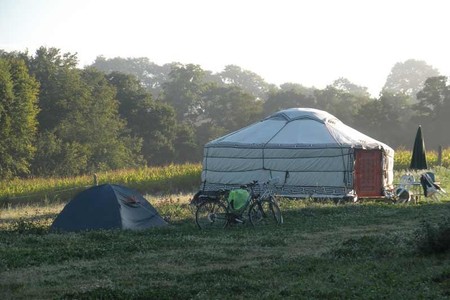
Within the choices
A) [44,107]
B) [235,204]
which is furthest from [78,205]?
[44,107]

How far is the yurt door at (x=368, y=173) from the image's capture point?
19.7 m

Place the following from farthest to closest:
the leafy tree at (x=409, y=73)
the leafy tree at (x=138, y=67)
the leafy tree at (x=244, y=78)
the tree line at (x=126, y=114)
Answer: the leafy tree at (x=409, y=73)
the leafy tree at (x=138, y=67)
the leafy tree at (x=244, y=78)
the tree line at (x=126, y=114)

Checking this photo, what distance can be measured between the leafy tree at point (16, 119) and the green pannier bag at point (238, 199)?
2374 cm

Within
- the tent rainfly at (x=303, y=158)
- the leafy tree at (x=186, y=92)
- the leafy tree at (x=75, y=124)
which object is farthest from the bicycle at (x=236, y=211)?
the leafy tree at (x=186, y=92)

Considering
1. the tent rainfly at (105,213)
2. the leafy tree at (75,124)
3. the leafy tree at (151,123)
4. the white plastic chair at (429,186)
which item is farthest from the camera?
the leafy tree at (151,123)

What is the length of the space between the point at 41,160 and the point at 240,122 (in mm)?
17828

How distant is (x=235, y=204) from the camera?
13.2m

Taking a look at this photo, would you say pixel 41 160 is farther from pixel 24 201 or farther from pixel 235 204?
pixel 235 204

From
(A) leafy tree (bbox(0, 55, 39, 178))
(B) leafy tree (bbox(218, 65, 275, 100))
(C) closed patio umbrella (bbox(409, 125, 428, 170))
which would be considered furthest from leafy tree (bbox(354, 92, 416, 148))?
(B) leafy tree (bbox(218, 65, 275, 100))

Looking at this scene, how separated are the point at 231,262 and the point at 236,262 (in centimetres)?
6

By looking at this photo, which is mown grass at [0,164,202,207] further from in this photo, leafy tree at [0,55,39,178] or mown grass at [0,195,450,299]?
mown grass at [0,195,450,299]

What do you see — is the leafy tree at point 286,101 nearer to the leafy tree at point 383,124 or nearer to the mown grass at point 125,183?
the leafy tree at point 383,124

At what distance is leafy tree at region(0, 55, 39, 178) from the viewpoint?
3509 centimetres

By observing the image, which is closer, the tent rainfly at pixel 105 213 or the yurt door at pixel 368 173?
the tent rainfly at pixel 105 213
